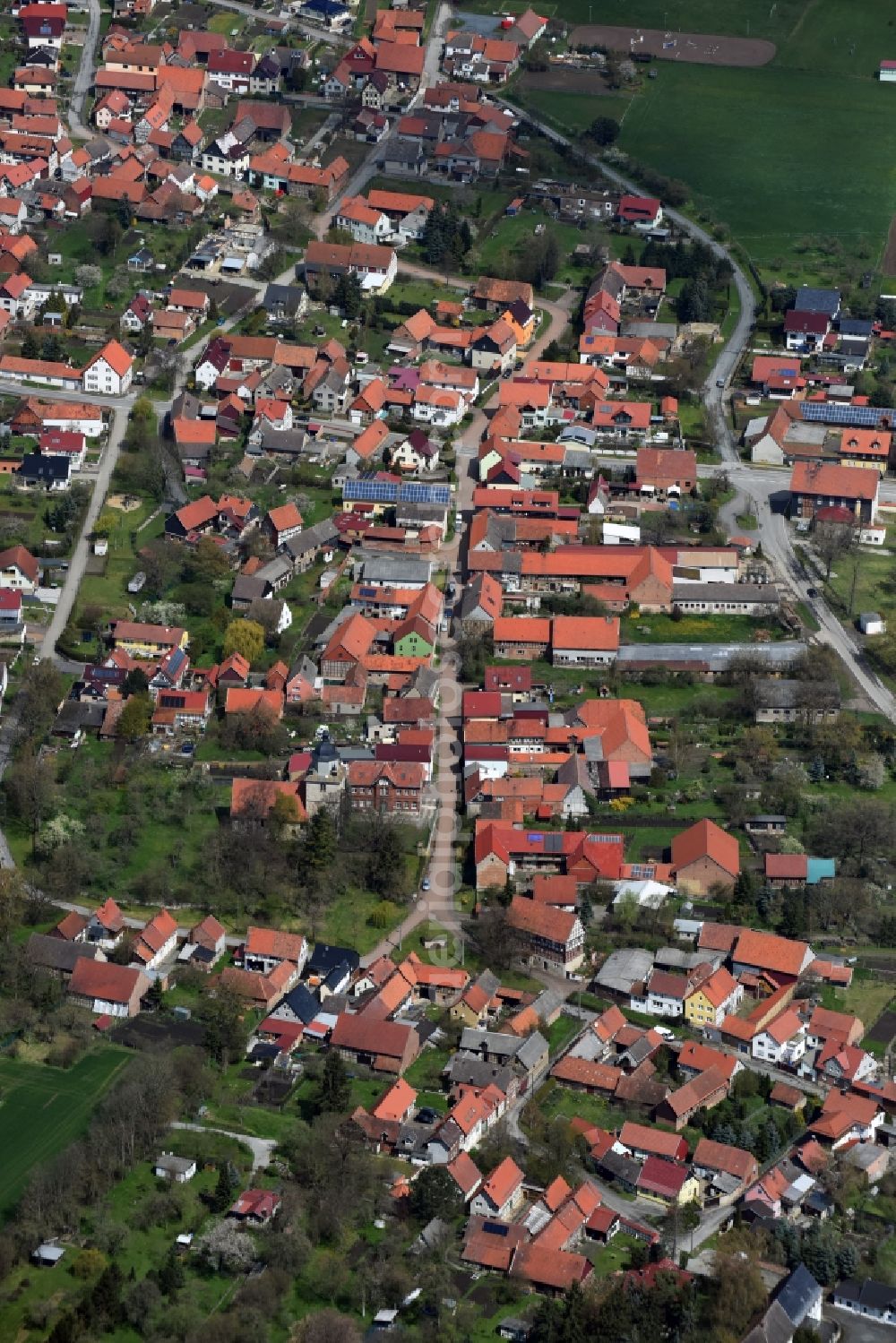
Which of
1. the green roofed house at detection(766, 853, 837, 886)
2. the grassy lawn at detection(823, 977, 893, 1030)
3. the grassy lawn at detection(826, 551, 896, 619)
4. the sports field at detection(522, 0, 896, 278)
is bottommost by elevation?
the grassy lawn at detection(823, 977, 893, 1030)

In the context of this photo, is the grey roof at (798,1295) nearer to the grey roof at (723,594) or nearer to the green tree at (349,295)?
the grey roof at (723,594)

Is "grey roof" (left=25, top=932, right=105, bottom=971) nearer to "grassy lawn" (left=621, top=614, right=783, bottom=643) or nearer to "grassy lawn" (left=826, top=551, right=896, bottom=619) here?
"grassy lawn" (left=621, top=614, right=783, bottom=643)

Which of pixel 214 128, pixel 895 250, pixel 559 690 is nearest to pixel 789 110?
pixel 895 250

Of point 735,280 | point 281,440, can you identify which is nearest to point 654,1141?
point 281,440

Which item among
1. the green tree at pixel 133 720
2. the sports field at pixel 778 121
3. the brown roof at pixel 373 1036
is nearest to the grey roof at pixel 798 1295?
the brown roof at pixel 373 1036

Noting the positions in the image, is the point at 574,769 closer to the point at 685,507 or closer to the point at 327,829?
the point at 327,829

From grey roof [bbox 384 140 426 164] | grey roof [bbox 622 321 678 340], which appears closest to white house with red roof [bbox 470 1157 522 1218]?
grey roof [bbox 622 321 678 340]
